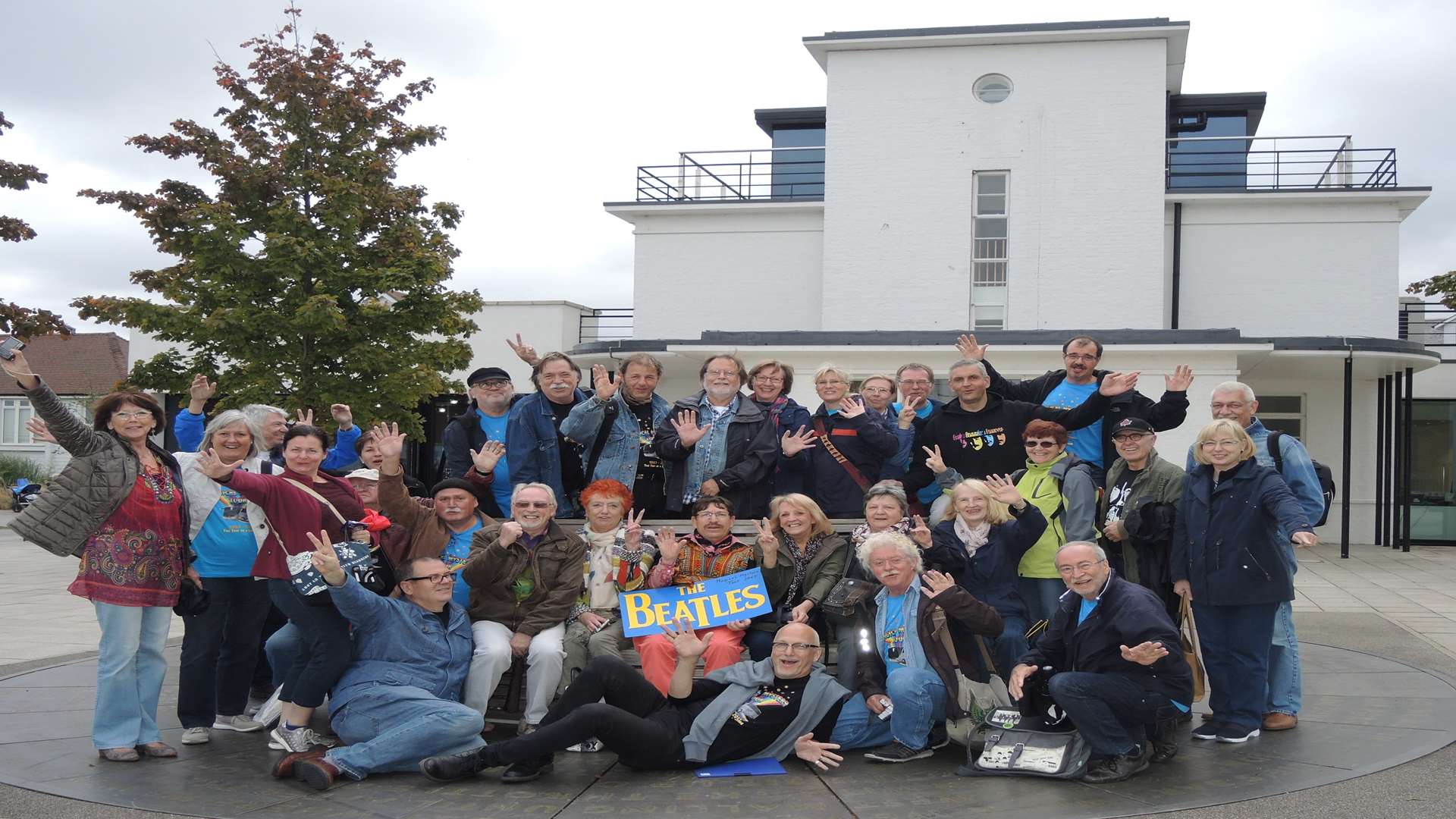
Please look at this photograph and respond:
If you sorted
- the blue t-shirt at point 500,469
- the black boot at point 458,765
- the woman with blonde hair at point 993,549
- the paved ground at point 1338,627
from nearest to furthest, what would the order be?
1. the paved ground at point 1338,627
2. the black boot at point 458,765
3. the woman with blonde hair at point 993,549
4. the blue t-shirt at point 500,469

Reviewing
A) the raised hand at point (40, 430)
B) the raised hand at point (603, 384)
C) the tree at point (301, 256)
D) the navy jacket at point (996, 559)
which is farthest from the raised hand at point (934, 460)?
the tree at point (301, 256)

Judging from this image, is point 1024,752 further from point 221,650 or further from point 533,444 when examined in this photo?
A: point 221,650

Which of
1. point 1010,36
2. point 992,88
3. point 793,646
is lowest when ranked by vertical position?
point 793,646

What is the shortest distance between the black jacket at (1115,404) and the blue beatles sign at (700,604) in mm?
2166

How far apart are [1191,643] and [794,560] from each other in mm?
2282

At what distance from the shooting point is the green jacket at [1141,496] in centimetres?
620

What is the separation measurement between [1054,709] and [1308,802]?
3.84 ft

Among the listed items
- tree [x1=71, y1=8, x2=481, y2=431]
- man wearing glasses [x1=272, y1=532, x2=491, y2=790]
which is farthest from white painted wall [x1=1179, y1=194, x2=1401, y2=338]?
man wearing glasses [x1=272, y1=532, x2=491, y2=790]

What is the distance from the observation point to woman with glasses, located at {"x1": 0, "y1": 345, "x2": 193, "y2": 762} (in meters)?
5.34

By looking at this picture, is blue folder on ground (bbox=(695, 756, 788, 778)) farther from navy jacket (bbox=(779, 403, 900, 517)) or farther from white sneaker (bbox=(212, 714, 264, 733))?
white sneaker (bbox=(212, 714, 264, 733))

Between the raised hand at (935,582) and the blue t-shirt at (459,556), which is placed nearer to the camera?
Answer: the raised hand at (935,582)

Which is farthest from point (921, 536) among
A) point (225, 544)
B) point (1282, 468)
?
point (225, 544)

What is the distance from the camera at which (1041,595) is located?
6410 millimetres

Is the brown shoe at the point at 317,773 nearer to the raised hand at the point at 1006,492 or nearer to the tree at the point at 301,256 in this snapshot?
the raised hand at the point at 1006,492
